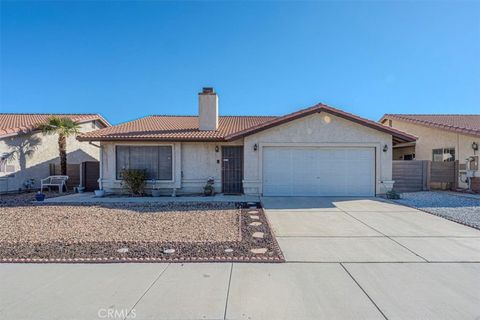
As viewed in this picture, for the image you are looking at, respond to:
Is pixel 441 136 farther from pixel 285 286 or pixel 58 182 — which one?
pixel 58 182

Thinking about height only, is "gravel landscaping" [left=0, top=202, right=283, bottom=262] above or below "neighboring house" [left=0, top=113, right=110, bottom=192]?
below

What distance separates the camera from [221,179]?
44.4ft

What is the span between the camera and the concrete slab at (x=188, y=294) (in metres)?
3.33

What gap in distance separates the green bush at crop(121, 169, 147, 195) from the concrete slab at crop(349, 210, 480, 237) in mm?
9575

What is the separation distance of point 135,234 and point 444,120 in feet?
71.1

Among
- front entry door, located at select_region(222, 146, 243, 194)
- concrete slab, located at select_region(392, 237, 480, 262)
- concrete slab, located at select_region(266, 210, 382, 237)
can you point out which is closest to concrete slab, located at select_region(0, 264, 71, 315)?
concrete slab, located at select_region(266, 210, 382, 237)

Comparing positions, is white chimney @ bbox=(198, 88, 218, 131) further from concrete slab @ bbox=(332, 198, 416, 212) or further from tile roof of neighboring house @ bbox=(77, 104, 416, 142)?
concrete slab @ bbox=(332, 198, 416, 212)

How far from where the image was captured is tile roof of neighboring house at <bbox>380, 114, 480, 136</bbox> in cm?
1599

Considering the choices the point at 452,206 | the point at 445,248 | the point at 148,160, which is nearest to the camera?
the point at 445,248

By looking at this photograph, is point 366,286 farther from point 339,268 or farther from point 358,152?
point 358,152

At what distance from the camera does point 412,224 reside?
7559 millimetres

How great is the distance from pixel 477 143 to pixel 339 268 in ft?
46.8

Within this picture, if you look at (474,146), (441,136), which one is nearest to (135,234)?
(474,146)

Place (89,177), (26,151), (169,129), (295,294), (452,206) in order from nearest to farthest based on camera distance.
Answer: (295,294)
(452,206)
(169,129)
(89,177)
(26,151)
